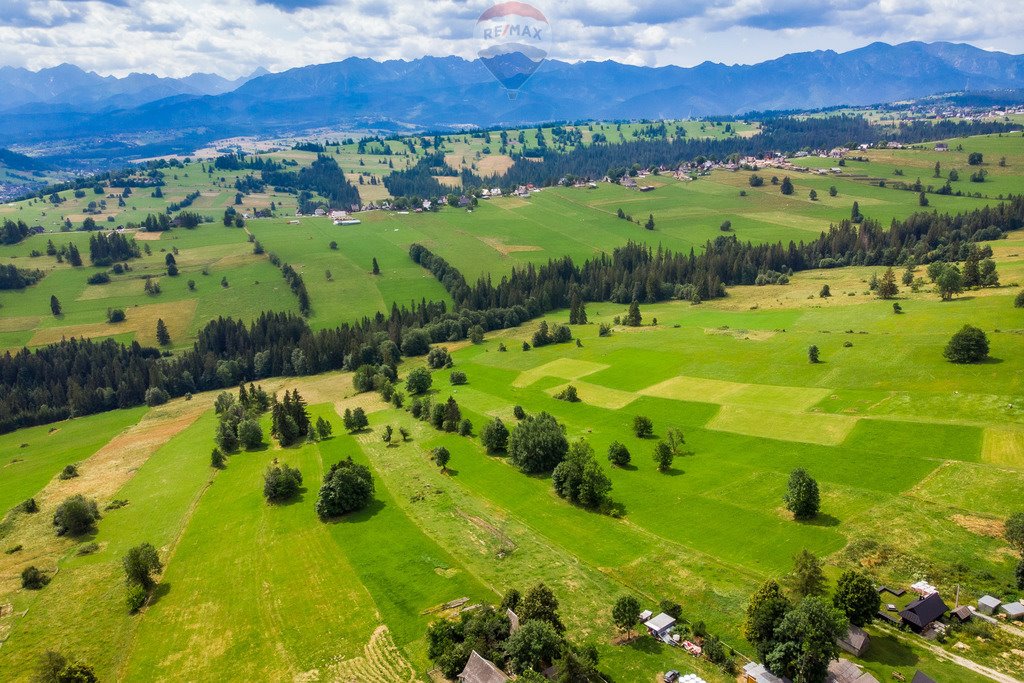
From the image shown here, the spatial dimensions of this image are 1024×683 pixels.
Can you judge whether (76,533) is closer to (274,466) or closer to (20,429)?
(274,466)

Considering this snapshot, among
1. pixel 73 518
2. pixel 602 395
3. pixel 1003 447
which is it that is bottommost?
pixel 73 518

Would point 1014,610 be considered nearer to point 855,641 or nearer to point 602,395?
point 855,641

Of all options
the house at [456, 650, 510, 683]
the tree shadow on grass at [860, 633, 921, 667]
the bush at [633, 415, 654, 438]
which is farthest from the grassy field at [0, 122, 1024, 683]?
the house at [456, 650, 510, 683]

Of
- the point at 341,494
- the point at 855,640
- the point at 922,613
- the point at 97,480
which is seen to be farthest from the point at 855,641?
the point at 97,480

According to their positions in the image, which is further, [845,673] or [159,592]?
[159,592]

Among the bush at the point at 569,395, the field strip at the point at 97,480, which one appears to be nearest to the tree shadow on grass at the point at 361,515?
the field strip at the point at 97,480

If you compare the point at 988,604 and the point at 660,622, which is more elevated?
the point at 988,604

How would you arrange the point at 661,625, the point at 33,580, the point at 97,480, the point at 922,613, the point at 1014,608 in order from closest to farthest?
the point at 922,613
the point at 1014,608
the point at 661,625
the point at 33,580
the point at 97,480

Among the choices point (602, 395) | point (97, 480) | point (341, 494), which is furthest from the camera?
point (602, 395)
